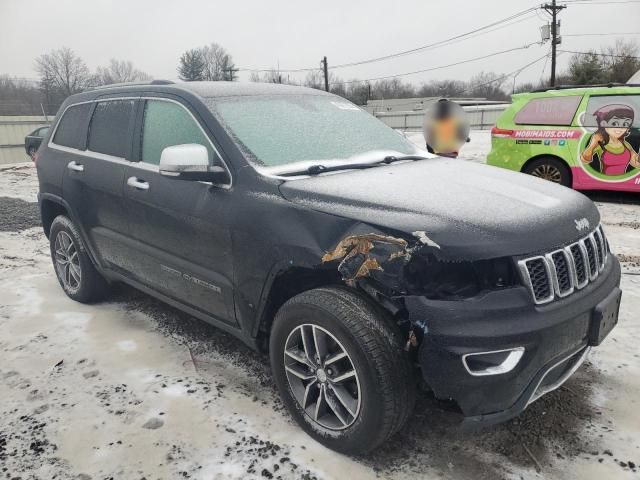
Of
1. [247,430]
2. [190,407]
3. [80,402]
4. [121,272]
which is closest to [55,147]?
[121,272]

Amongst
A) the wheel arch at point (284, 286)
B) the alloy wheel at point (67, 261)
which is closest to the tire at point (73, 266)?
the alloy wheel at point (67, 261)

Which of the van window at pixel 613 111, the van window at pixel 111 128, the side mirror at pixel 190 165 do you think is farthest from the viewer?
the van window at pixel 613 111

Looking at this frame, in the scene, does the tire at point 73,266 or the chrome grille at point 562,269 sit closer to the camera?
the chrome grille at point 562,269

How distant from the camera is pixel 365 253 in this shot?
2.17 metres

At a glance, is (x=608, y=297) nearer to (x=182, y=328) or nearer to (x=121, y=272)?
(x=182, y=328)

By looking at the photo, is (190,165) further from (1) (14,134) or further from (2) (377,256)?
(1) (14,134)

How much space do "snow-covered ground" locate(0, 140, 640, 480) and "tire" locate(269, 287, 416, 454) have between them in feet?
0.48

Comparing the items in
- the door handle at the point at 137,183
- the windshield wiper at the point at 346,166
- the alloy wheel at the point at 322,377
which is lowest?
the alloy wheel at the point at 322,377

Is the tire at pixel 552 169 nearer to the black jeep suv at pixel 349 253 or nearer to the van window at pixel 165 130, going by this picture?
the black jeep suv at pixel 349 253

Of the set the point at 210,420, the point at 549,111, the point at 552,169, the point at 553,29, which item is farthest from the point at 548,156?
the point at 553,29

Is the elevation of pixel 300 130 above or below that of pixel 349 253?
above

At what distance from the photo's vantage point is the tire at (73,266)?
4.19m

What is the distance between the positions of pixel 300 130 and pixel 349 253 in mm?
1179

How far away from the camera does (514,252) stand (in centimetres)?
208
